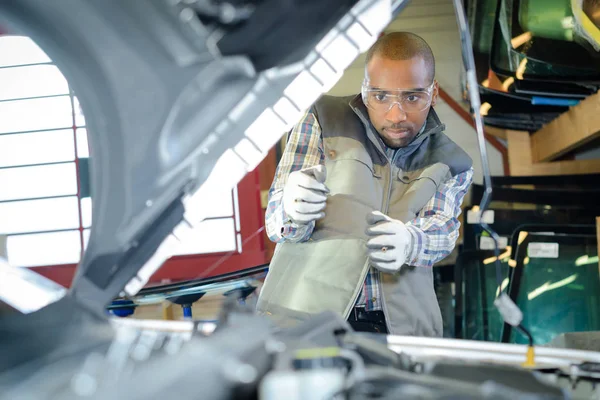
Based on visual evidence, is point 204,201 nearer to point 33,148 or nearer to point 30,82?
point 30,82

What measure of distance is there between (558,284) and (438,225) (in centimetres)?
151

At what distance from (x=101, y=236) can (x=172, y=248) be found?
3.3 inches

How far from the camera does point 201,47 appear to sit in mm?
644

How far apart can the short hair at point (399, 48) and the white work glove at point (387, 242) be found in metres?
0.27

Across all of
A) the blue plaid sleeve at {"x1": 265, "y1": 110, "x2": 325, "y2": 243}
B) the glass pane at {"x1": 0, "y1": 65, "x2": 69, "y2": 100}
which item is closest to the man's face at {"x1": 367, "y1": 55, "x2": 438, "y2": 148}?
the blue plaid sleeve at {"x1": 265, "y1": 110, "x2": 325, "y2": 243}

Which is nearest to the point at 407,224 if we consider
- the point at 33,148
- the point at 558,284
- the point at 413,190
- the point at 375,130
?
the point at 413,190

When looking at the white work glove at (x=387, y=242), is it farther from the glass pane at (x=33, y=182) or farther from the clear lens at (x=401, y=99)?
the glass pane at (x=33, y=182)

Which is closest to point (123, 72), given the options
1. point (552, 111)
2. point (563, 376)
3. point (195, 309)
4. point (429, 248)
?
point (563, 376)

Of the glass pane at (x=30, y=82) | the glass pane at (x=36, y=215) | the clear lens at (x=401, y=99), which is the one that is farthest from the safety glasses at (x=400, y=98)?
the glass pane at (x=36, y=215)

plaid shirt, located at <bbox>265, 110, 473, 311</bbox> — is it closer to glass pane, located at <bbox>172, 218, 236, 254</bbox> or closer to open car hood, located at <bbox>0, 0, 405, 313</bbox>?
glass pane, located at <bbox>172, 218, 236, 254</bbox>

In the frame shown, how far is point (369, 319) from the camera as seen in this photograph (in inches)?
47.2

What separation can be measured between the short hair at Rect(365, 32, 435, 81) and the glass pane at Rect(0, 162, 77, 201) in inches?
31.4

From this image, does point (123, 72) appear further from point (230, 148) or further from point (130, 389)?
point (130, 389)

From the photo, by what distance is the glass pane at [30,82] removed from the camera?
45.0 inches
